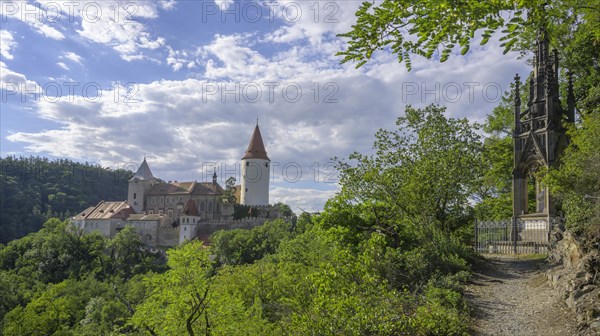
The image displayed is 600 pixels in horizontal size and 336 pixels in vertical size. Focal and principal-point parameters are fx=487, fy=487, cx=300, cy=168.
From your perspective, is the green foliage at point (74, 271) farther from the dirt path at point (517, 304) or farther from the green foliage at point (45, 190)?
the green foliage at point (45, 190)

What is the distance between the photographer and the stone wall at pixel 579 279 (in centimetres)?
804

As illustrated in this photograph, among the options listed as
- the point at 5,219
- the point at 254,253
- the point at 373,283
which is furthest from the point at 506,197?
the point at 5,219

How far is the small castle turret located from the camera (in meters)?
88.0

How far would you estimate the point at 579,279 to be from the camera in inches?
371

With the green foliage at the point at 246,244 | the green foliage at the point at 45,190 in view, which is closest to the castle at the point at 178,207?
the green foliage at the point at 246,244

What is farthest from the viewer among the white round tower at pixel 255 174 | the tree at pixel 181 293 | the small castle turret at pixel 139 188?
the small castle turret at pixel 139 188

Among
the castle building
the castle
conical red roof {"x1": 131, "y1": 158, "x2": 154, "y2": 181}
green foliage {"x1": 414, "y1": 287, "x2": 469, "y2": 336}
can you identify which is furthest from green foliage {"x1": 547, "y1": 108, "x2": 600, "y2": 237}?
conical red roof {"x1": 131, "y1": 158, "x2": 154, "y2": 181}

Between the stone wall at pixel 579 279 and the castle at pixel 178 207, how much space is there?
6216cm

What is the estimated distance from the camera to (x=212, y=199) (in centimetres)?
8200

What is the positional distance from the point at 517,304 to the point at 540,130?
10.3m

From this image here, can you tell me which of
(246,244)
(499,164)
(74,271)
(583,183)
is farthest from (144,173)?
(583,183)

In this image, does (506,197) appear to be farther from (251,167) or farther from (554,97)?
(251,167)

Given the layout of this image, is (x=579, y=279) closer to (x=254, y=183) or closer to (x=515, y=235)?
(x=515, y=235)

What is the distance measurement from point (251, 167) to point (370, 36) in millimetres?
79040
